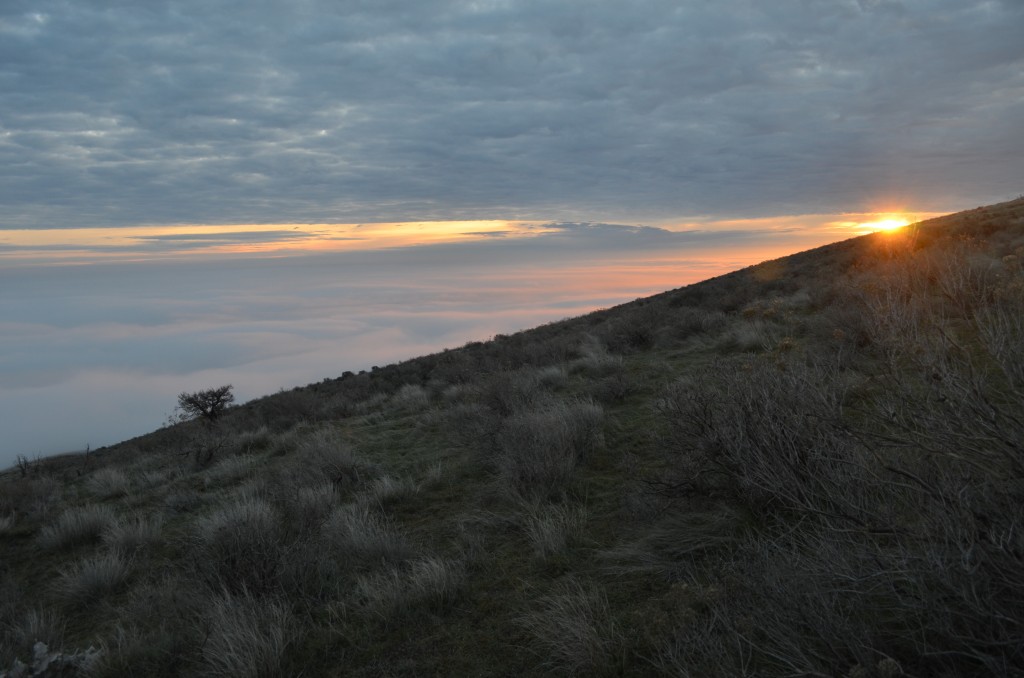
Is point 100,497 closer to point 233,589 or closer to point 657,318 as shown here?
point 233,589

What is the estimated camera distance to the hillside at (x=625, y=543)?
244 centimetres

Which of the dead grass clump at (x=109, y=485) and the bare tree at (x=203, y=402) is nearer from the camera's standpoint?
the dead grass clump at (x=109, y=485)

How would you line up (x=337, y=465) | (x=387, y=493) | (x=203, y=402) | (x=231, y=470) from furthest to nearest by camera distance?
1. (x=203, y=402)
2. (x=231, y=470)
3. (x=337, y=465)
4. (x=387, y=493)

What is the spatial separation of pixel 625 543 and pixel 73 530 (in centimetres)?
733

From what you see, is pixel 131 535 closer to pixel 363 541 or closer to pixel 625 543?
pixel 363 541

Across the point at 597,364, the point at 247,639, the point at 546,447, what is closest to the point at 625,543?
the point at 546,447

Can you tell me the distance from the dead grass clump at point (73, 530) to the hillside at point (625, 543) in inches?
1.4

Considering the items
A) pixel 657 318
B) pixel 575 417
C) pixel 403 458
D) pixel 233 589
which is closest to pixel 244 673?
pixel 233 589

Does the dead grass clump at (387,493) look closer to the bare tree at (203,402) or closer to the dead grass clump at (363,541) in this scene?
the dead grass clump at (363,541)

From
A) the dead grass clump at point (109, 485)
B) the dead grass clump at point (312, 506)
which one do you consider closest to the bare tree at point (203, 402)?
the dead grass clump at point (109, 485)

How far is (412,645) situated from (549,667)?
97cm

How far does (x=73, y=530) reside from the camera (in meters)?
7.38

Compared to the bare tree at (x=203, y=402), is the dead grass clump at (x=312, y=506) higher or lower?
lower

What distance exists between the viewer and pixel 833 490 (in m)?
3.41
